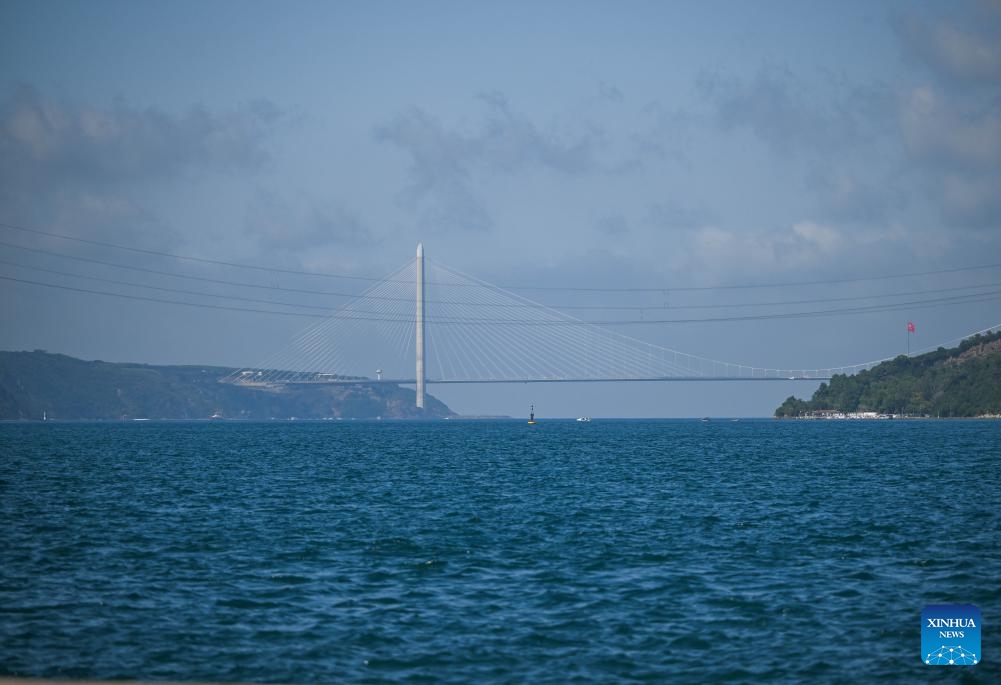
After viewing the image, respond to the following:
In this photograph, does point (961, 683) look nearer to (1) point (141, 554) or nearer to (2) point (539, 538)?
(2) point (539, 538)

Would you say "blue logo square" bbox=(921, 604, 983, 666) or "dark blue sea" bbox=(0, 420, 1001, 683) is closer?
"blue logo square" bbox=(921, 604, 983, 666)

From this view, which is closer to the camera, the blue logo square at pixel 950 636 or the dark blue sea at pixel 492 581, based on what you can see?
the blue logo square at pixel 950 636

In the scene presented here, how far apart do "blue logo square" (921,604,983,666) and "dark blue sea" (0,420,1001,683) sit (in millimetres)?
300

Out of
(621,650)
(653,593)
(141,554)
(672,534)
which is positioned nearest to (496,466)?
(672,534)

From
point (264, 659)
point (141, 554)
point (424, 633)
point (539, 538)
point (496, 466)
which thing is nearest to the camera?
point (264, 659)

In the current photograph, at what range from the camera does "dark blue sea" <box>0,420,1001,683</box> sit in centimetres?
1778

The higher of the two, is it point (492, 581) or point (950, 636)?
point (950, 636)

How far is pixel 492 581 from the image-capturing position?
969 inches

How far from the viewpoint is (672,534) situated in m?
32.2

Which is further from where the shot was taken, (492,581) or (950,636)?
(492,581)

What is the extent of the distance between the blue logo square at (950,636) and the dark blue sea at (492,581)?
0.99ft

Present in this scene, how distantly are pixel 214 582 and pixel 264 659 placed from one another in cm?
670

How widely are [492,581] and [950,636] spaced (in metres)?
10.5

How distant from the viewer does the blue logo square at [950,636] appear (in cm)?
1602
